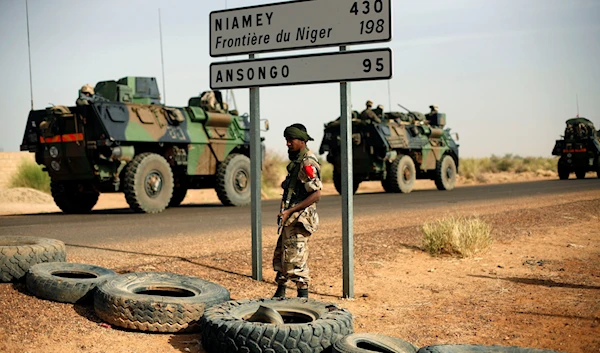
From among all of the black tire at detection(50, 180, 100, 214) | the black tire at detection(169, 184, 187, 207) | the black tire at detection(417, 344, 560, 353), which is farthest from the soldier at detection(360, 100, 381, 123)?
the black tire at detection(417, 344, 560, 353)

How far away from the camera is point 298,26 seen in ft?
21.6

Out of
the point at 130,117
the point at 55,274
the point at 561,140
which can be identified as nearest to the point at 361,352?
the point at 55,274

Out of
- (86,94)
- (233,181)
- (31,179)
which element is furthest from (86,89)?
(31,179)

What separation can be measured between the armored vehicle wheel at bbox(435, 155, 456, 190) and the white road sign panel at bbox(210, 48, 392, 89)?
20091 millimetres

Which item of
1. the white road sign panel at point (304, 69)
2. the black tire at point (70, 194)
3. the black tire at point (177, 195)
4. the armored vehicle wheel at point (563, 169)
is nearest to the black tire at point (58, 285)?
the white road sign panel at point (304, 69)

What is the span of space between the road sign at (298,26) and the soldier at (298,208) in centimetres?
107

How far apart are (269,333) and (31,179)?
22983 millimetres

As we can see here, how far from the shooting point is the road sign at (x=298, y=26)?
20.1 feet

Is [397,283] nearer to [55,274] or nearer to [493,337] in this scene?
[493,337]

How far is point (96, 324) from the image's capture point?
520 cm

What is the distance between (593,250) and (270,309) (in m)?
5.89

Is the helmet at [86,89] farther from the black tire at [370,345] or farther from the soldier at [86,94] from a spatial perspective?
the black tire at [370,345]

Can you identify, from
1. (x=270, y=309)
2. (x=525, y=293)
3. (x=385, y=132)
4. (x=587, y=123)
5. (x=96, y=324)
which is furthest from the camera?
(x=587, y=123)

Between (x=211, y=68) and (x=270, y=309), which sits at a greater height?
(x=211, y=68)
